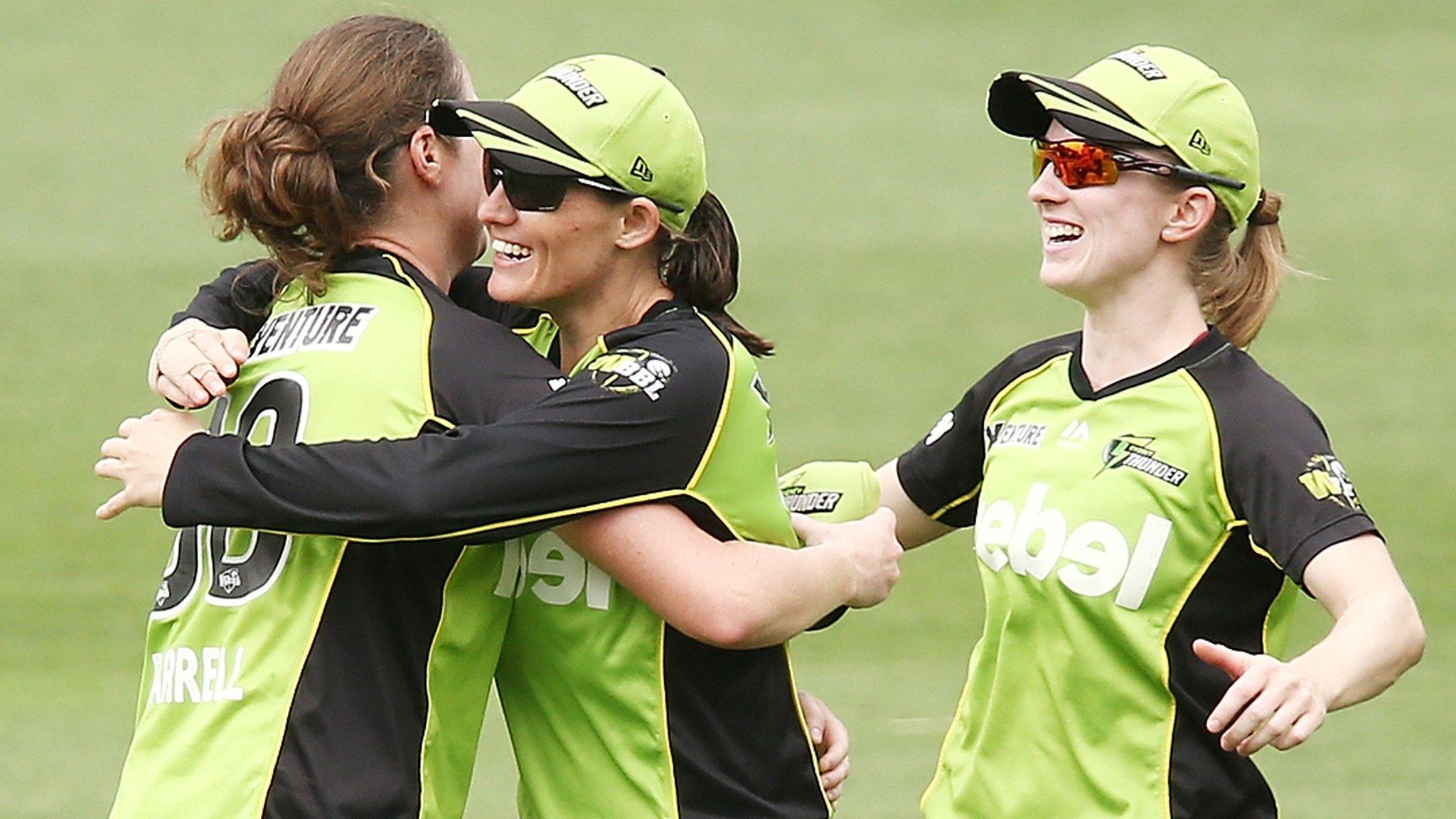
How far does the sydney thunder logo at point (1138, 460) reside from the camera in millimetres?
3654

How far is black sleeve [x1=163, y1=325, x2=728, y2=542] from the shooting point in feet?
10.8

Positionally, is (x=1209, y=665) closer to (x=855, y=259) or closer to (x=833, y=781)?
(x=833, y=781)

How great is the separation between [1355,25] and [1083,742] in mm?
15139

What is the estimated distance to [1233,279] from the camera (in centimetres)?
392

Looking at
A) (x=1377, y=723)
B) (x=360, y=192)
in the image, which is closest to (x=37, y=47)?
(x=1377, y=723)

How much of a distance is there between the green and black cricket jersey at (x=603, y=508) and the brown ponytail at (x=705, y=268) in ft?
0.19

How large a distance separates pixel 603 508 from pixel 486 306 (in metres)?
0.72

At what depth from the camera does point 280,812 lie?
3312 millimetres

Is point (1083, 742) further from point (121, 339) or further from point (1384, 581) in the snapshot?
point (121, 339)

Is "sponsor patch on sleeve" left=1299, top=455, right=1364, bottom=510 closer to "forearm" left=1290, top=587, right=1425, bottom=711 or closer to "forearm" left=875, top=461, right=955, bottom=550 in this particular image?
"forearm" left=1290, top=587, right=1425, bottom=711

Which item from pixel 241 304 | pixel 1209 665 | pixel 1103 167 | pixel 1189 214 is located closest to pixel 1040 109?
pixel 1103 167

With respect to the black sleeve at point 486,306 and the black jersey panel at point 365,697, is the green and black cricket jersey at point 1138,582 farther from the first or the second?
the black jersey panel at point 365,697

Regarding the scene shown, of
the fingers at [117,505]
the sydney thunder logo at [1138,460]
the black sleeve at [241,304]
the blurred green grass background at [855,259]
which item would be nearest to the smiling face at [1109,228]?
the sydney thunder logo at [1138,460]

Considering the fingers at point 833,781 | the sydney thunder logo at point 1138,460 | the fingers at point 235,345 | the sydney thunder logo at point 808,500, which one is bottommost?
the fingers at point 833,781
